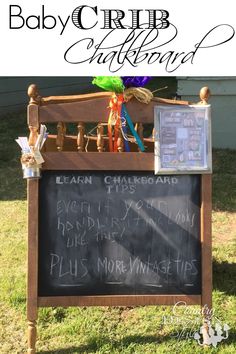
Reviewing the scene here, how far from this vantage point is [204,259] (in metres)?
2.79

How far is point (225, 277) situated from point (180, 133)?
4.53 ft

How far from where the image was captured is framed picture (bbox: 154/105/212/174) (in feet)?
8.80

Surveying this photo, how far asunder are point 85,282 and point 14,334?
0.57 metres

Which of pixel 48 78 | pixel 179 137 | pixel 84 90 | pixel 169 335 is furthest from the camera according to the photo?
pixel 84 90

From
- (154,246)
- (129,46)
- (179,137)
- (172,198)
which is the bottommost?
(154,246)

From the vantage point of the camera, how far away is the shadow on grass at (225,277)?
346cm

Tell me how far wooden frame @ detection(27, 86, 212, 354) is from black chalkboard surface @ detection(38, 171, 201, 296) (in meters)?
0.04

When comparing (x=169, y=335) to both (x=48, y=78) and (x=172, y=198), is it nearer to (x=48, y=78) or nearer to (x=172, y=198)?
(x=172, y=198)

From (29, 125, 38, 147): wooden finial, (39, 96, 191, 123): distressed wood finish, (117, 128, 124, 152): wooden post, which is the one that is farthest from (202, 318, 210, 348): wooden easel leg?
(29, 125, 38, 147): wooden finial

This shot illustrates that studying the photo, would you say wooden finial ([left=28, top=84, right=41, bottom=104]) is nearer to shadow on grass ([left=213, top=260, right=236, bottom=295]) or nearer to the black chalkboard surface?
the black chalkboard surface

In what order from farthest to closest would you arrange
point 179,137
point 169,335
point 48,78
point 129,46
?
point 48,78
point 129,46
point 169,335
point 179,137

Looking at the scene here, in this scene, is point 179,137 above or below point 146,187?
above

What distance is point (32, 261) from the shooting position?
8.95 feet

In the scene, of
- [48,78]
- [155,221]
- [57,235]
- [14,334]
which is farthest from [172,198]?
[48,78]
